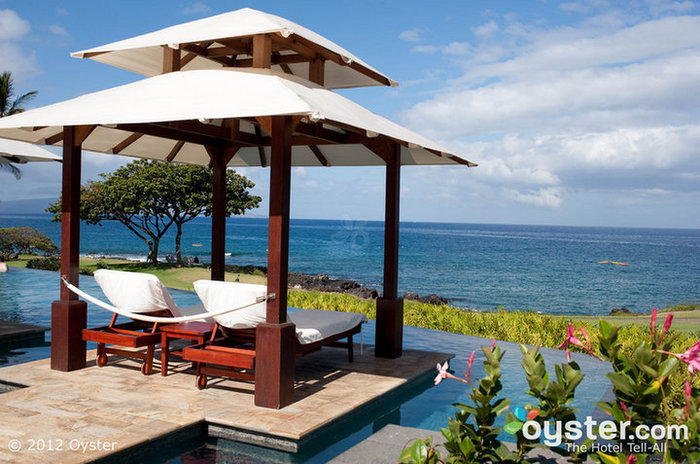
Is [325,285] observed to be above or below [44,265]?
below

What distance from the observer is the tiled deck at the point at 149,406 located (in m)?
3.79

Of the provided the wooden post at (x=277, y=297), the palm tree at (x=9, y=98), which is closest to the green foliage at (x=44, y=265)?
the palm tree at (x=9, y=98)

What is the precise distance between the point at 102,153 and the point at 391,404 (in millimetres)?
4764

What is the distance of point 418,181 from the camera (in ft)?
240

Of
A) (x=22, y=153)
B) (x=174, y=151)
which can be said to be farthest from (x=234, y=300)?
(x=22, y=153)

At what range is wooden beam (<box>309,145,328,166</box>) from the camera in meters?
8.09

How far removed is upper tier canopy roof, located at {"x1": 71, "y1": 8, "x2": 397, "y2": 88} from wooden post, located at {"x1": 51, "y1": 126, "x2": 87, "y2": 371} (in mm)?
1105

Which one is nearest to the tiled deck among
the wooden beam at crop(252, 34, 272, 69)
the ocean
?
the wooden beam at crop(252, 34, 272, 69)

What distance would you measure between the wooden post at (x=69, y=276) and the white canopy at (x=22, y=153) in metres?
2.85

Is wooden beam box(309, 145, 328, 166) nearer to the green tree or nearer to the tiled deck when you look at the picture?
the tiled deck

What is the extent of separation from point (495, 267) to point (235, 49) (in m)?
48.1

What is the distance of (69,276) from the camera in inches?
220

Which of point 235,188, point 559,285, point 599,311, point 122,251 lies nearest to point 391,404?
point 235,188

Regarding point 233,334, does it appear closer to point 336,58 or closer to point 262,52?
point 262,52
